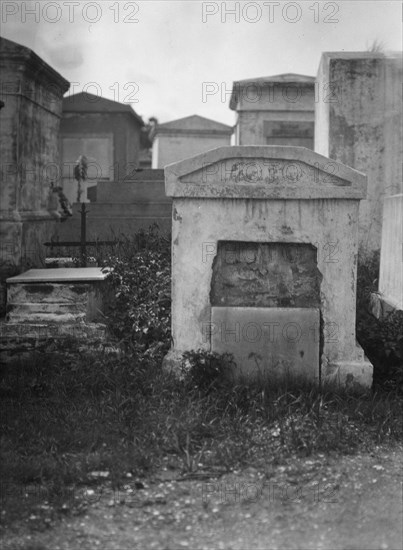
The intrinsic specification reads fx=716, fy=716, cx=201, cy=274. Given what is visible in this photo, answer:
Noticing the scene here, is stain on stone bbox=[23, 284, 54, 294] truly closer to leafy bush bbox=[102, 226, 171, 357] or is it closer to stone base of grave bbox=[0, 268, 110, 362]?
stone base of grave bbox=[0, 268, 110, 362]

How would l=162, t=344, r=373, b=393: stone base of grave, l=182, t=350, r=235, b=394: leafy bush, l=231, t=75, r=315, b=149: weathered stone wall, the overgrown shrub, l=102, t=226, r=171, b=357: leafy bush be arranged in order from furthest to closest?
1. l=231, t=75, r=315, b=149: weathered stone wall
2. l=102, t=226, r=171, b=357: leafy bush
3. the overgrown shrub
4. l=162, t=344, r=373, b=393: stone base of grave
5. l=182, t=350, r=235, b=394: leafy bush

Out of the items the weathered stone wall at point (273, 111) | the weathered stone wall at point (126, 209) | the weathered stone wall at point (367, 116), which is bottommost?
the weathered stone wall at point (126, 209)

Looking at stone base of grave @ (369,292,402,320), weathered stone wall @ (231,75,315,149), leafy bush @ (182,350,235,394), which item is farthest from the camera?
weathered stone wall @ (231,75,315,149)

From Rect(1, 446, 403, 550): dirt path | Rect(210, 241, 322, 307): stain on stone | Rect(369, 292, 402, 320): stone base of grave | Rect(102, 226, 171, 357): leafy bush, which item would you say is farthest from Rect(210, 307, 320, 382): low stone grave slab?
Rect(369, 292, 402, 320): stone base of grave

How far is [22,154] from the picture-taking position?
7059mm

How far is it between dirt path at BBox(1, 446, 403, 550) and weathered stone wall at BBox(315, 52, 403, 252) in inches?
234

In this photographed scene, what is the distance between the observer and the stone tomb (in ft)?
17.0

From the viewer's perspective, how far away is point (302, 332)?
5.17 m

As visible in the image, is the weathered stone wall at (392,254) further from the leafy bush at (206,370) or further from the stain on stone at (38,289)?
the stain on stone at (38,289)

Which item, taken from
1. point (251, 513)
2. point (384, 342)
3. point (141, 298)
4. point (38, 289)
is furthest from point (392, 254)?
point (251, 513)

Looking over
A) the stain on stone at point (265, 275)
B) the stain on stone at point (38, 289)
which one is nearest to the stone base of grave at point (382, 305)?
the stain on stone at point (265, 275)

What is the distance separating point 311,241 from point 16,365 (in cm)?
246

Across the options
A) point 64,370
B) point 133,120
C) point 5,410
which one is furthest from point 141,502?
point 133,120

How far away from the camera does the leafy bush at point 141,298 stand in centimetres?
566
